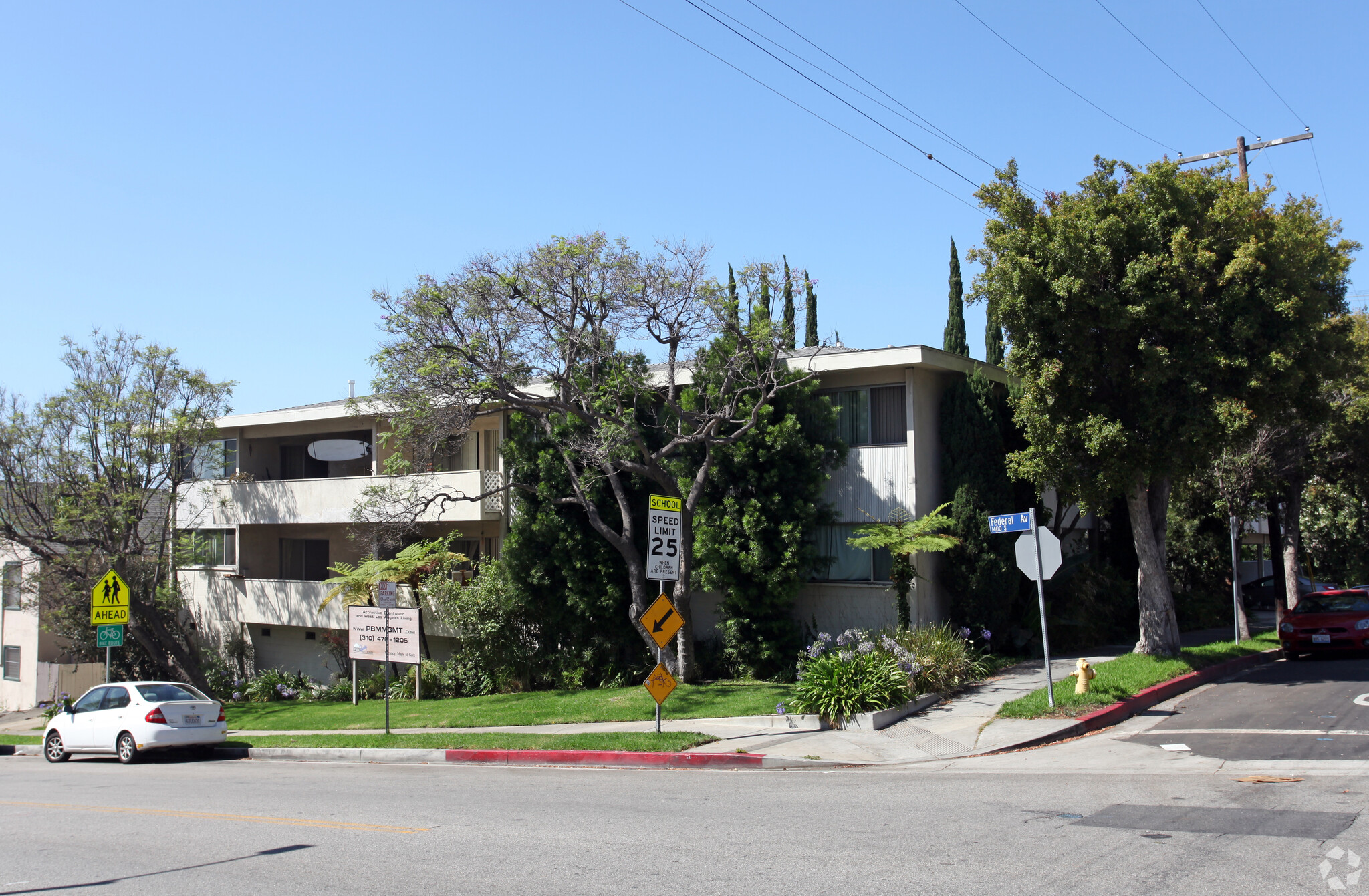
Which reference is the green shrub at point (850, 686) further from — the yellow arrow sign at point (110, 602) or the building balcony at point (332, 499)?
the yellow arrow sign at point (110, 602)

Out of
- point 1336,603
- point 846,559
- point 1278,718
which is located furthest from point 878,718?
point 1336,603

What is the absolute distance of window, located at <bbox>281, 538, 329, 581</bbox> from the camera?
32.2 meters

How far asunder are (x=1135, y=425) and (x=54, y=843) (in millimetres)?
16132

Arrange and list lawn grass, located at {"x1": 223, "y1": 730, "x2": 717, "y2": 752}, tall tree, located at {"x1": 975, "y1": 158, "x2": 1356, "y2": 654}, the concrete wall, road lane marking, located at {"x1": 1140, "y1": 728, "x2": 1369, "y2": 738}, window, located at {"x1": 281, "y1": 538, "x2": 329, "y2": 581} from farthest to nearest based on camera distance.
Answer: the concrete wall < window, located at {"x1": 281, "y1": 538, "x2": 329, "y2": 581} < tall tree, located at {"x1": 975, "y1": 158, "x2": 1356, "y2": 654} < lawn grass, located at {"x1": 223, "y1": 730, "x2": 717, "y2": 752} < road lane marking, located at {"x1": 1140, "y1": 728, "x2": 1369, "y2": 738}

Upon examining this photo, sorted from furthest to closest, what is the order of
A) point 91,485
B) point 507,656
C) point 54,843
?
point 91,485 < point 507,656 < point 54,843

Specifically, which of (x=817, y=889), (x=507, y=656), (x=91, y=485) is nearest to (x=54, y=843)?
(x=817, y=889)

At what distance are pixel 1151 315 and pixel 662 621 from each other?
9255 mm

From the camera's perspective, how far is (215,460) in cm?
2953

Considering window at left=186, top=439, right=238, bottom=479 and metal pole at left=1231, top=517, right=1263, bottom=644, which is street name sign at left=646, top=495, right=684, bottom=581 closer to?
metal pole at left=1231, top=517, right=1263, bottom=644

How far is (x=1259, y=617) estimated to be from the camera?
30172mm

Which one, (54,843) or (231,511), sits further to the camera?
(231,511)

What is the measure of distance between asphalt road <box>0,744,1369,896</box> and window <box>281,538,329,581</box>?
67.3ft

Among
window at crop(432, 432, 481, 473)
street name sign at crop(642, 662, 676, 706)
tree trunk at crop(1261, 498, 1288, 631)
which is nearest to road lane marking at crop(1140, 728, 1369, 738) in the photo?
street name sign at crop(642, 662, 676, 706)

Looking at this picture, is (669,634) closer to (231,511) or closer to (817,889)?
(817,889)
